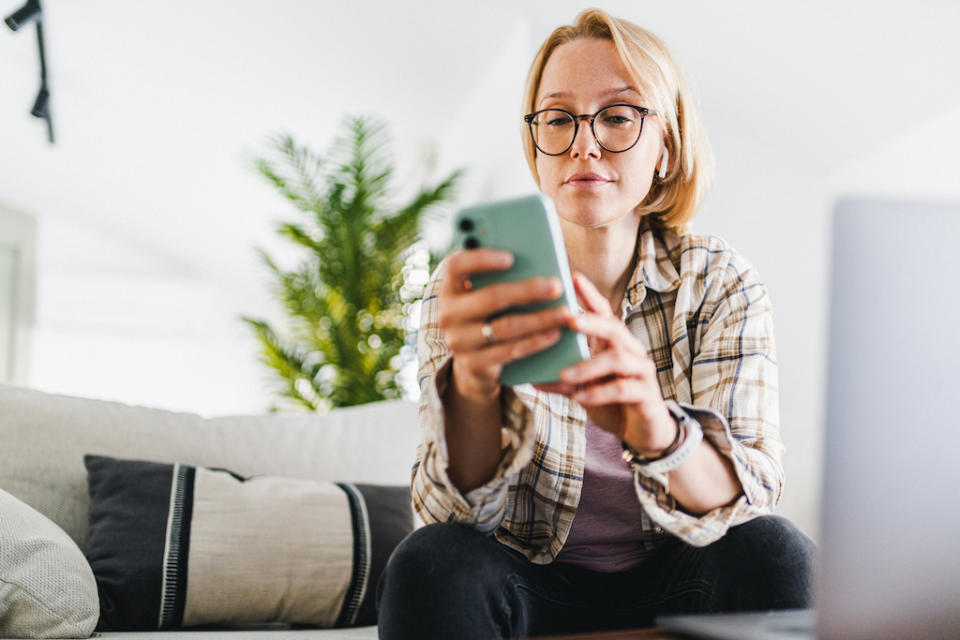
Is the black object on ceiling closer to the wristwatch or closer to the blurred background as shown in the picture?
the blurred background

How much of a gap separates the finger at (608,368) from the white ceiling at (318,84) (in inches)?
65.1

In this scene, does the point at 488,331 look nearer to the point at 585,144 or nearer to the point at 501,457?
the point at 501,457

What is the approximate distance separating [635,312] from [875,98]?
1.54m

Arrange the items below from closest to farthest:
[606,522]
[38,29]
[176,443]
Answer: [606,522] < [176,443] < [38,29]

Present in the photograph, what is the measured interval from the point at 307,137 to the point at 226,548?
3.01 meters

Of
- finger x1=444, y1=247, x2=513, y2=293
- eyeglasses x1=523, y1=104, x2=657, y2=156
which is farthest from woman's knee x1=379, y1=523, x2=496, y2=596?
eyeglasses x1=523, y1=104, x2=657, y2=156

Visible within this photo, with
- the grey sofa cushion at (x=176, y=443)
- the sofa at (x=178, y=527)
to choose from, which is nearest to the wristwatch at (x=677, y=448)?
the sofa at (x=178, y=527)

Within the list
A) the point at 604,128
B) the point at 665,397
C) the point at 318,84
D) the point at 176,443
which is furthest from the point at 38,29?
the point at 665,397

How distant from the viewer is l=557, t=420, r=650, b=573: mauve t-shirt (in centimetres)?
108

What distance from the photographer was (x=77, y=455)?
1455mm

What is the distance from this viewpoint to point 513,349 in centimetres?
72

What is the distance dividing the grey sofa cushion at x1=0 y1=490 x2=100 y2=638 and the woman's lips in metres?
0.84

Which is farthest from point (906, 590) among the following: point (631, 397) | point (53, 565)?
point (53, 565)

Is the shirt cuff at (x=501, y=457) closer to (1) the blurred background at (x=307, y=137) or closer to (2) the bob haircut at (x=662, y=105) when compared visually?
(1) the blurred background at (x=307, y=137)
